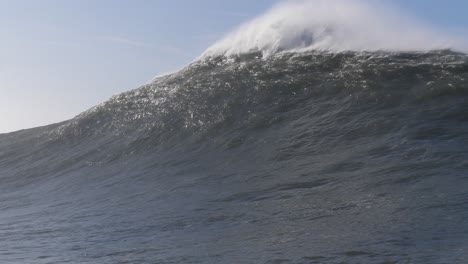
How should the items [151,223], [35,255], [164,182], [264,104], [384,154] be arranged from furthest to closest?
[264,104]
[164,182]
[384,154]
[151,223]
[35,255]

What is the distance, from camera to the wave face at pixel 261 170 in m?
6.17

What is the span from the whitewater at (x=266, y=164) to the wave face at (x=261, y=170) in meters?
0.04

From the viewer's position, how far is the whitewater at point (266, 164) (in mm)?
6230

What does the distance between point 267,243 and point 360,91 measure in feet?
25.3

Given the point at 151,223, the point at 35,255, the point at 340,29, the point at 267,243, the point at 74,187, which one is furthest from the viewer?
the point at 340,29

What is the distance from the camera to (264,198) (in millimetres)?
8367

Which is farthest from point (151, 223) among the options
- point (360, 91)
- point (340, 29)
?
point (340, 29)

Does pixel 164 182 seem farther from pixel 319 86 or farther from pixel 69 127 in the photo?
pixel 69 127

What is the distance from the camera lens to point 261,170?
10133 millimetres

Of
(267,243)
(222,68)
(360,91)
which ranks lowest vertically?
(267,243)

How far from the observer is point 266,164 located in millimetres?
10516

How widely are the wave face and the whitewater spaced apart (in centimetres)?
4

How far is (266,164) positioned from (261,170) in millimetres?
405

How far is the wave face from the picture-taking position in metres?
6.17
